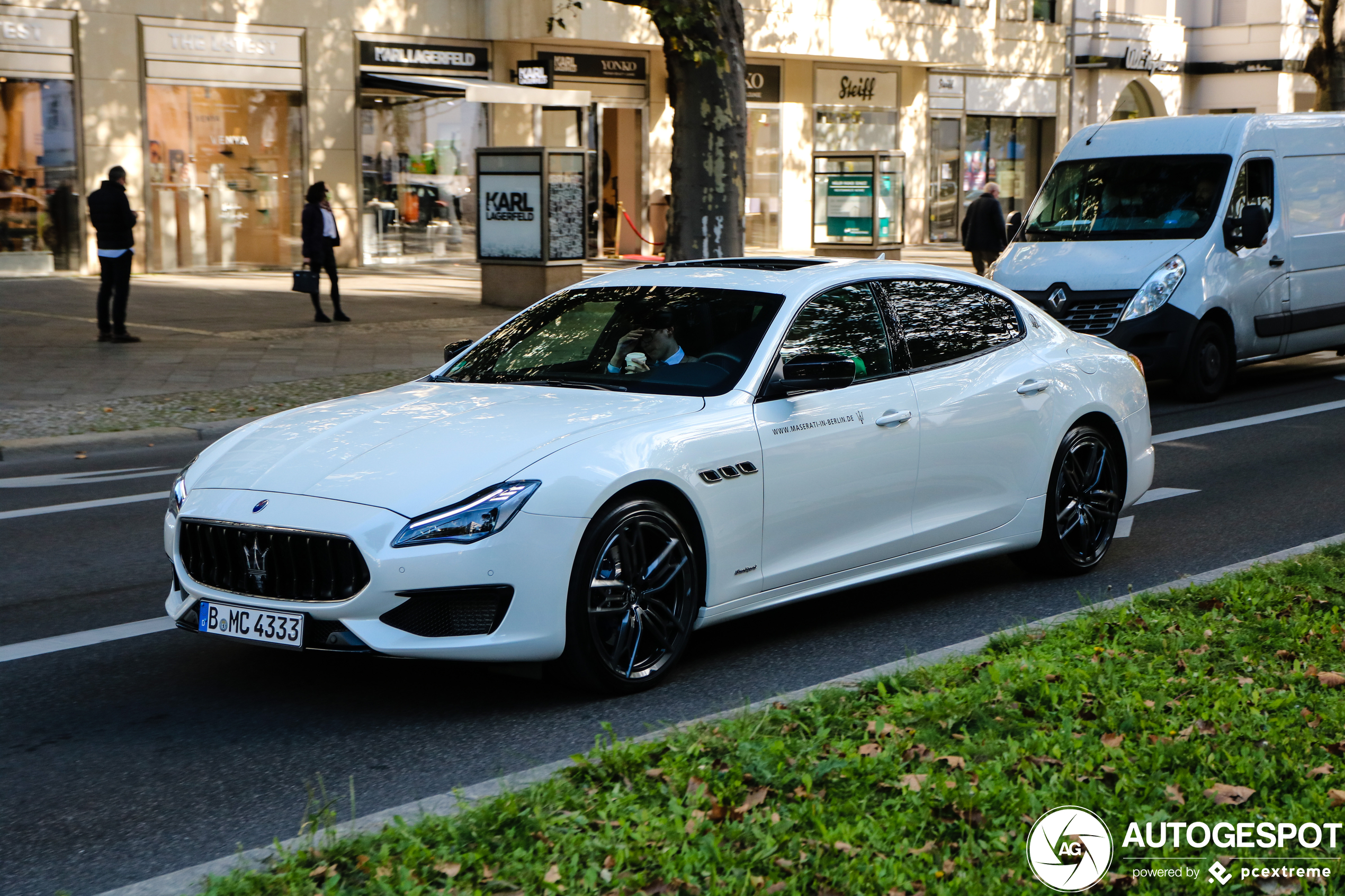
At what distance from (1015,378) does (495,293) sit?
51.0 feet

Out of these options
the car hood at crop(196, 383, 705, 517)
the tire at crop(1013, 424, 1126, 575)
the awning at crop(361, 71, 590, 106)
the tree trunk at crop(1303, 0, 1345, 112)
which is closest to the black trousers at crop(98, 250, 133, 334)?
the awning at crop(361, 71, 590, 106)

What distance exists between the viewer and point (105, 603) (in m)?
6.69

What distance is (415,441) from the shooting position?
529 centimetres

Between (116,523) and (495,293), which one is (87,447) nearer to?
(116,523)

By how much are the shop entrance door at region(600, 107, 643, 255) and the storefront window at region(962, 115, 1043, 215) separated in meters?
10.1

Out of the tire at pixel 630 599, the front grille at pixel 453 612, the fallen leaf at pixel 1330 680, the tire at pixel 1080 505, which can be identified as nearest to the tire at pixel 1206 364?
the tire at pixel 1080 505

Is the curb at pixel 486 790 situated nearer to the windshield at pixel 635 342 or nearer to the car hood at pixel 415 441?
the car hood at pixel 415 441

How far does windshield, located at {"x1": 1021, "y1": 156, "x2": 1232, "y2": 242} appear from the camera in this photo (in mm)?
13531

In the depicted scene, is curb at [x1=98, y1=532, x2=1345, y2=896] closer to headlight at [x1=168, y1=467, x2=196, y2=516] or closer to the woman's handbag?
headlight at [x1=168, y1=467, x2=196, y2=516]

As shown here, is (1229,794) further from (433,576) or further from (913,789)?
(433,576)

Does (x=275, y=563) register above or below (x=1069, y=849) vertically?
above

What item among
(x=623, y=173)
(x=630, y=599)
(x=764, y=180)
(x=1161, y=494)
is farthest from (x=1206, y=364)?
(x=764, y=180)

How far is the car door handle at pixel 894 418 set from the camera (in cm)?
611

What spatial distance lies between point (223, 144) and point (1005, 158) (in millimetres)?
21129
